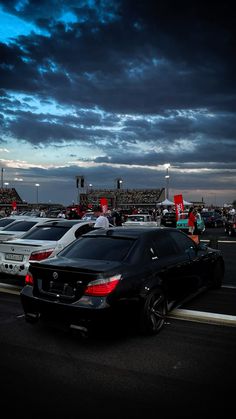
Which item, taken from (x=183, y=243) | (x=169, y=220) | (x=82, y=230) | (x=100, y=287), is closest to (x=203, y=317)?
(x=183, y=243)

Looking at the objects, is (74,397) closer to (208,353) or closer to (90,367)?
(90,367)

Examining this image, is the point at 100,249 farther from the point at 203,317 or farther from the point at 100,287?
the point at 203,317

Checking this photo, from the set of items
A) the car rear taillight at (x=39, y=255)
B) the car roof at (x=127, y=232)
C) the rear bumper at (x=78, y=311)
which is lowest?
the rear bumper at (x=78, y=311)

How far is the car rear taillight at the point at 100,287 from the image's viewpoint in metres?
4.46

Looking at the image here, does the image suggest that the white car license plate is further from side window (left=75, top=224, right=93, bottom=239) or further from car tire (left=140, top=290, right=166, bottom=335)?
car tire (left=140, top=290, right=166, bottom=335)

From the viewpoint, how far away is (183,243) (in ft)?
21.6

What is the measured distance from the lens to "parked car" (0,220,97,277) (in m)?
7.68

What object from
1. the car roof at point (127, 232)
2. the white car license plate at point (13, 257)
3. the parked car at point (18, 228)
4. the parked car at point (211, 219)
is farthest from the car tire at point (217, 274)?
the parked car at point (211, 219)

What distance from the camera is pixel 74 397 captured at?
338cm

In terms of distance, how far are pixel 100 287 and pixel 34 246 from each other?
12.0 ft

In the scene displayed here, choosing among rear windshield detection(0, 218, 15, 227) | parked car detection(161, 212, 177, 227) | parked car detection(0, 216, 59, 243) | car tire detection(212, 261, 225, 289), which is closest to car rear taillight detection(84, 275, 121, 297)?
car tire detection(212, 261, 225, 289)

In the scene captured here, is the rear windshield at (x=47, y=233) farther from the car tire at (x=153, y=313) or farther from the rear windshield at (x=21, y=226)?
the car tire at (x=153, y=313)

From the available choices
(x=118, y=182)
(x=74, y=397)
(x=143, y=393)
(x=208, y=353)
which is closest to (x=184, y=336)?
(x=208, y=353)

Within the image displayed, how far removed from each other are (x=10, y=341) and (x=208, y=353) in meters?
2.46
